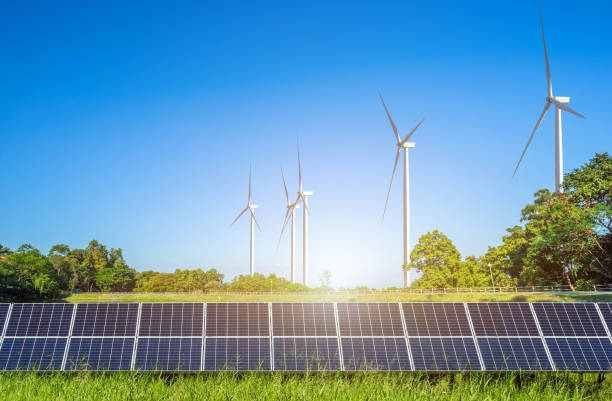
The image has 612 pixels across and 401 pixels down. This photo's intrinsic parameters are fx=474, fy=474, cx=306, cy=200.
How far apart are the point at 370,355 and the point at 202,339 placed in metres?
4.72

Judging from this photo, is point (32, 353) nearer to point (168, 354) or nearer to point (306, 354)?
point (168, 354)

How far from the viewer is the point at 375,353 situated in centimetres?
1302

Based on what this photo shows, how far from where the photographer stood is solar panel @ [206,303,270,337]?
44.8 feet

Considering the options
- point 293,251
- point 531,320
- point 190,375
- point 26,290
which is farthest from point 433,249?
point 26,290

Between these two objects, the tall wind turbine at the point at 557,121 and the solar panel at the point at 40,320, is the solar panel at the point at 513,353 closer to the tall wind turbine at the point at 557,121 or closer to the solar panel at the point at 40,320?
the solar panel at the point at 40,320

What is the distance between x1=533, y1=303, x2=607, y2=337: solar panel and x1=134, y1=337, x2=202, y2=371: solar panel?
33.0 feet

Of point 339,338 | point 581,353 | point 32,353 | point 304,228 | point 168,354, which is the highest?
point 304,228

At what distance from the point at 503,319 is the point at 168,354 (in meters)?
9.78

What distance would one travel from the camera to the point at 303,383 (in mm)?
11117

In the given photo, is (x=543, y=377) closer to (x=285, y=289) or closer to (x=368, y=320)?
(x=368, y=320)

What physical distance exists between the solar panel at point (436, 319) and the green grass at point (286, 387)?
1.36 metres

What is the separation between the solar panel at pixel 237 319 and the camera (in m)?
13.6

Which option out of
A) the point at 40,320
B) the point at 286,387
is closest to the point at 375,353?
the point at 286,387

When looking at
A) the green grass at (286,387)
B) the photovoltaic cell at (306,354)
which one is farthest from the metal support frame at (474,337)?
the photovoltaic cell at (306,354)
